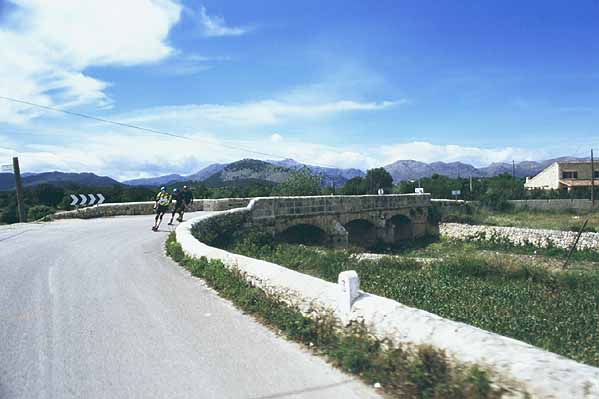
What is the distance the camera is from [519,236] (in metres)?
29.4

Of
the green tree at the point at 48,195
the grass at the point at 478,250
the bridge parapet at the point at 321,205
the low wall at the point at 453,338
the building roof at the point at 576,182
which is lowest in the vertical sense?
the grass at the point at 478,250

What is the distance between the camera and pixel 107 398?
12.1 feet

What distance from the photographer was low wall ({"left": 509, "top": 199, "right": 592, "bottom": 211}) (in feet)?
143

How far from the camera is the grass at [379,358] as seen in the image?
3268 millimetres

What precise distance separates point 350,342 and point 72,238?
11.5 m

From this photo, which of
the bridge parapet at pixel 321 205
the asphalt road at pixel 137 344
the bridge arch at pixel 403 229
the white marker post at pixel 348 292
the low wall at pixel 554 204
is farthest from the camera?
the low wall at pixel 554 204

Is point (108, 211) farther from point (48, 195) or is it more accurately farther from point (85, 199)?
point (48, 195)

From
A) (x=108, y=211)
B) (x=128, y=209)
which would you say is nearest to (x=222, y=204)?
(x=128, y=209)

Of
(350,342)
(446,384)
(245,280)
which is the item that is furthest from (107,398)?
(245,280)

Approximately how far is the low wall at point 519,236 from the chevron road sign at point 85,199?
2430 centimetres

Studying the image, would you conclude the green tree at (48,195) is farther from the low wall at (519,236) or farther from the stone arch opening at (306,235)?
the low wall at (519,236)

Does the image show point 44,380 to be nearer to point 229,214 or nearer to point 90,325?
point 90,325

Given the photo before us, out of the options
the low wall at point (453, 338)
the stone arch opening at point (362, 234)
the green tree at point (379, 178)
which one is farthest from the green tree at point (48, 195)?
the green tree at point (379, 178)

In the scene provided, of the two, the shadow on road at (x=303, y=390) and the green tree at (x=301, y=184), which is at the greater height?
the green tree at (x=301, y=184)
